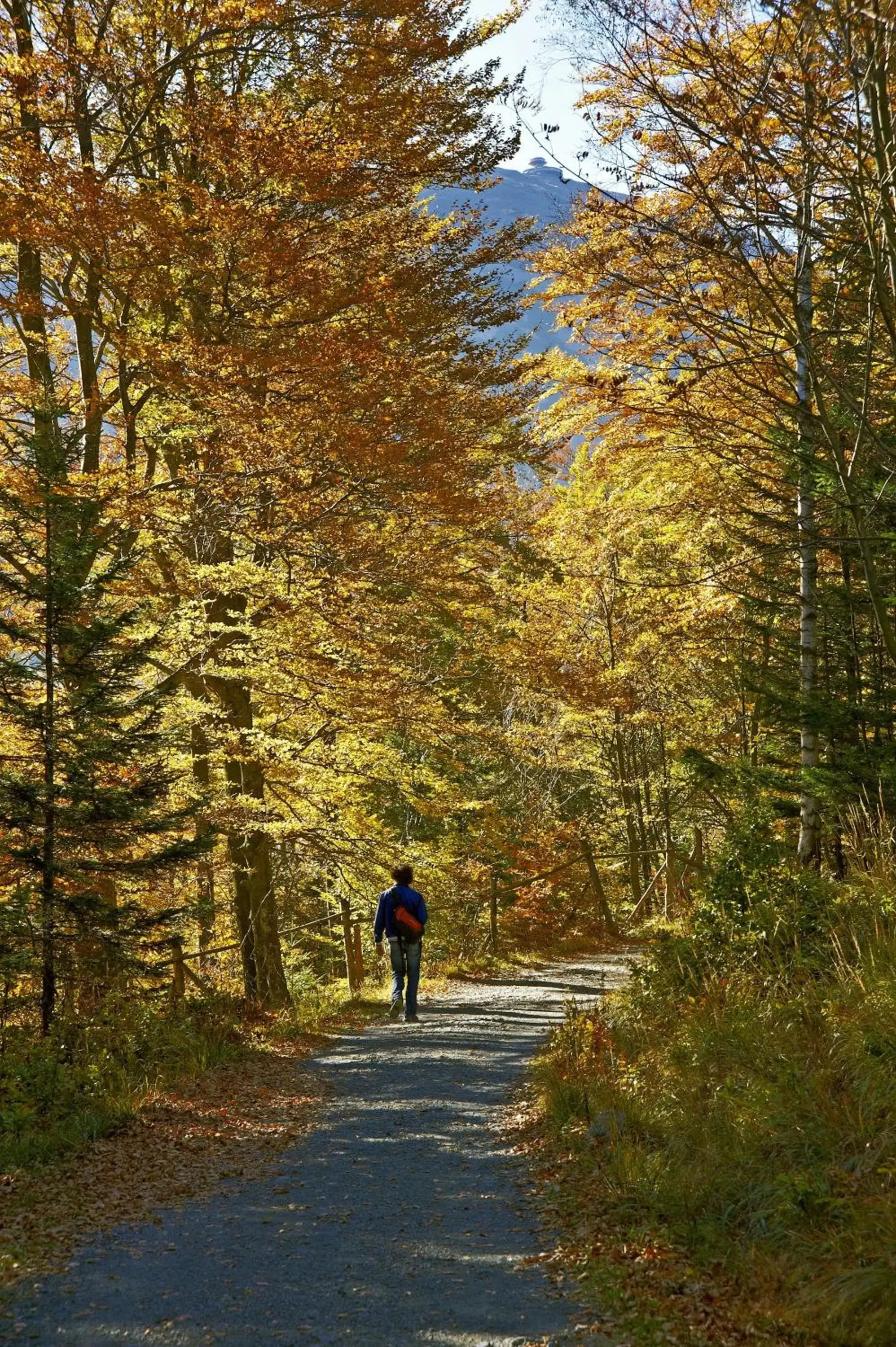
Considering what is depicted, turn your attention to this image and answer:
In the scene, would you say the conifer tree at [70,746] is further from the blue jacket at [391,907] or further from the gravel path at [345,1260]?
the blue jacket at [391,907]

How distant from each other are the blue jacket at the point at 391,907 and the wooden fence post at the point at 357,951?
6338mm

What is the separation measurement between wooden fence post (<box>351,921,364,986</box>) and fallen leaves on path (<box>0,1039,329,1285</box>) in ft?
31.8

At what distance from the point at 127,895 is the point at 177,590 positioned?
472 cm

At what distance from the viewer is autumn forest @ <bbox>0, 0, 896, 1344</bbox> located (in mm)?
5488

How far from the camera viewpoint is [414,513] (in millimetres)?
12547

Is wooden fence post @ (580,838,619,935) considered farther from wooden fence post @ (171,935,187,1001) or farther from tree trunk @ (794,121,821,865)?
tree trunk @ (794,121,821,865)

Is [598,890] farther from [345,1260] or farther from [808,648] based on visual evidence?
[345,1260]

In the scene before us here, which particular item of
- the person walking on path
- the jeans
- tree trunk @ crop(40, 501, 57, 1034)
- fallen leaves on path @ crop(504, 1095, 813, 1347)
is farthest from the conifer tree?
fallen leaves on path @ crop(504, 1095, 813, 1347)

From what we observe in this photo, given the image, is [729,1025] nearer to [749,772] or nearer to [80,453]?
[749,772]

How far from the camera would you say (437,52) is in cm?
1049

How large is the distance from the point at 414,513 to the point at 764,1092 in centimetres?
873

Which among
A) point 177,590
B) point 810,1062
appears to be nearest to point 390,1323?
point 810,1062

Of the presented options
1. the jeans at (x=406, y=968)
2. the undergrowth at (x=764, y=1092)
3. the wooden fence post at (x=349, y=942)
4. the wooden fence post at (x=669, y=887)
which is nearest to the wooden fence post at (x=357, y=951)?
the wooden fence post at (x=349, y=942)

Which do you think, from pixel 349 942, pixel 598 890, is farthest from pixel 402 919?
pixel 598 890
